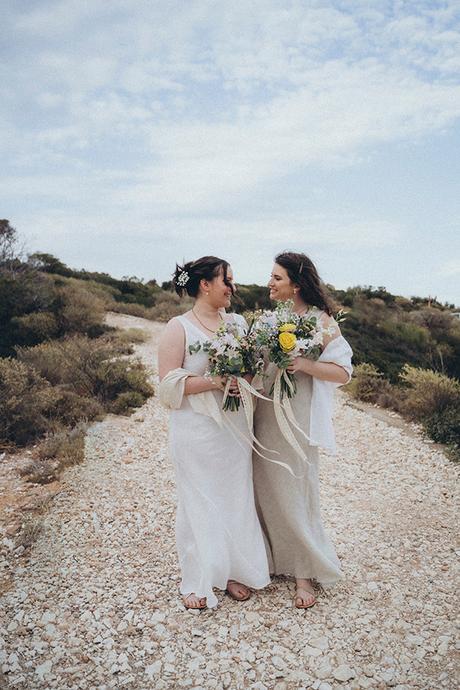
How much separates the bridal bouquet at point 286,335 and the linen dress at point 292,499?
29 centimetres

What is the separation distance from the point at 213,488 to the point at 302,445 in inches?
27.3

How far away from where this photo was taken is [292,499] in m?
3.65

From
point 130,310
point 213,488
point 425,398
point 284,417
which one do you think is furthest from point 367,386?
point 130,310

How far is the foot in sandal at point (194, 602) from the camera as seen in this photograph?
3.67m

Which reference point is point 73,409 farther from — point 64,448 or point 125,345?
point 125,345

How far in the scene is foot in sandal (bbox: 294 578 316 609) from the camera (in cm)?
367

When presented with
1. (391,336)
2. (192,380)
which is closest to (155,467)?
(192,380)

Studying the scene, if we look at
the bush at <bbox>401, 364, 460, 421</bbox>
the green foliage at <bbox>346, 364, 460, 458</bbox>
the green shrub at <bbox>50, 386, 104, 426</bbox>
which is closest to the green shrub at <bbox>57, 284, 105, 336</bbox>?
the green shrub at <bbox>50, 386, 104, 426</bbox>

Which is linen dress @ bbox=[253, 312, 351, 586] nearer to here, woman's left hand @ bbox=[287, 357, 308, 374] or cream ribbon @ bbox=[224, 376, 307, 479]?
cream ribbon @ bbox=[224, 376, 307, 479]

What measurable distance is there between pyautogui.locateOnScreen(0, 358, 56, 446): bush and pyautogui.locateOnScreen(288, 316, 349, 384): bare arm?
17.7 feet

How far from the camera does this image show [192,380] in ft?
10.9

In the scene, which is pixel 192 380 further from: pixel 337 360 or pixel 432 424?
pixel 432 424

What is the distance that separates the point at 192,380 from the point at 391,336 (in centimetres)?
1511

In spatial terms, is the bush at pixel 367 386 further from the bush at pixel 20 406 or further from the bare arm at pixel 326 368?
the bare arm at pixel 326 368
